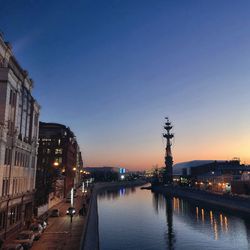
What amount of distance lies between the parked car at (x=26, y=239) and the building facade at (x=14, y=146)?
9.99ft

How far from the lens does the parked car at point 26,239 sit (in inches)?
1268

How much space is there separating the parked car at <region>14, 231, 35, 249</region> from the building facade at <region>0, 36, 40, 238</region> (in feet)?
9.99

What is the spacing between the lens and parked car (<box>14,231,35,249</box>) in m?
32.2

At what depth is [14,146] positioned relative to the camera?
38531 mm

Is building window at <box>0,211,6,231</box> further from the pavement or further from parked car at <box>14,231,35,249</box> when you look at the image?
the pavement

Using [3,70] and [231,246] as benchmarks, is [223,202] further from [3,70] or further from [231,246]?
[3,70]

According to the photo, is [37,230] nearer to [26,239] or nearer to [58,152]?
[26,239]

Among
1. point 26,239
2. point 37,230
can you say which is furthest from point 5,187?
point 26,239

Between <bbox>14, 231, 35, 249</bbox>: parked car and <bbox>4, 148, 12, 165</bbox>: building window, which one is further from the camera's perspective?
<bbox>4, 148, 12, 165</bbox>: building window

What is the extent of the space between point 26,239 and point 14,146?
11.6 m

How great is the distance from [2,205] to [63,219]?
20.4 metres

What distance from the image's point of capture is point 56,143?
136250 mm

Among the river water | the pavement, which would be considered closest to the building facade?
the pavement

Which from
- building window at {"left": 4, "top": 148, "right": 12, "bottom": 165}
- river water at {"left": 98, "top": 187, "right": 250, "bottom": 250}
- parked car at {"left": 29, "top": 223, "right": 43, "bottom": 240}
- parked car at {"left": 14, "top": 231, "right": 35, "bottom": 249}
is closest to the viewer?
parked car at {"left": 14, "top": 231, "right": 35, "bottom": 249}
